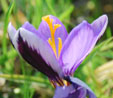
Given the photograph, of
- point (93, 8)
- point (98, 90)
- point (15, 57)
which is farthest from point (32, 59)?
point (93, 8)

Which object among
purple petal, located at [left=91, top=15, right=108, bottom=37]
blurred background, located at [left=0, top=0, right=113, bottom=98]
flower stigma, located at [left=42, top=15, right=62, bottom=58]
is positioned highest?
flower stigma, located at [left=42, top=15, right=62, bottom=58]

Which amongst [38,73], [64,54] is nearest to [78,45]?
[64,54]

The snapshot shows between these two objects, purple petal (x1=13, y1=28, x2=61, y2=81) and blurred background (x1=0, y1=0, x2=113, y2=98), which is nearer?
purple petal (x1=13, y1=28, x2=61, y2=81)

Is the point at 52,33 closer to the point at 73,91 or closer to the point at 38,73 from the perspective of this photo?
the point at 73,91

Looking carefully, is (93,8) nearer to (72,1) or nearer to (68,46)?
(72,1)

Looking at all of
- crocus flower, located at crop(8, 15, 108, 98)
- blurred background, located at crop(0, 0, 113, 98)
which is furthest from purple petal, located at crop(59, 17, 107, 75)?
blurred background, located at crop(0, 0, 113, 98)

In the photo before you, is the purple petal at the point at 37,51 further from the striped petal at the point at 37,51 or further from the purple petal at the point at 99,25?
the purple petal at the point at 99,25

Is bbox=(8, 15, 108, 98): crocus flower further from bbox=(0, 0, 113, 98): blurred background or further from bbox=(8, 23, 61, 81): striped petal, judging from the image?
bbox=(0, 0, 113, 98): blurred background

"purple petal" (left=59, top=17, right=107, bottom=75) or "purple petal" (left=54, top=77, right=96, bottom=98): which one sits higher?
"purple petal" (left=59, top=17, right=107, bottom=75)

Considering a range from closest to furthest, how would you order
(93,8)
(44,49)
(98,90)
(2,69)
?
(44,49) < (98,90) < (2,69) < (93,8)
